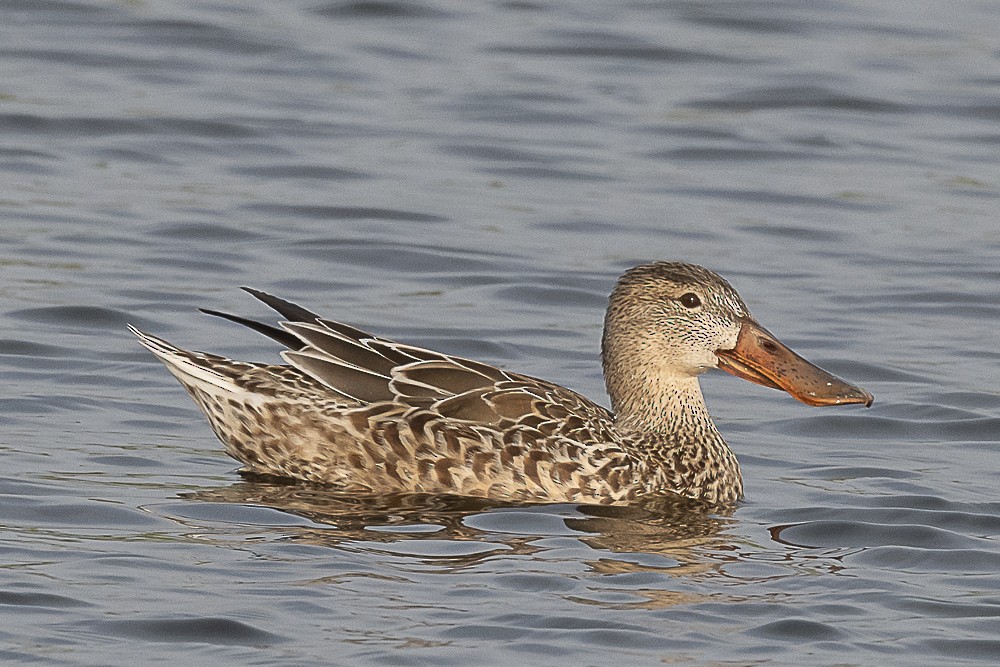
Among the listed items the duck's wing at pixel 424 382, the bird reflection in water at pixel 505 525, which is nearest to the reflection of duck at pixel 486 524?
the bird reflection in water at pixel 505 525

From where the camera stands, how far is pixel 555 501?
9461 millimetres

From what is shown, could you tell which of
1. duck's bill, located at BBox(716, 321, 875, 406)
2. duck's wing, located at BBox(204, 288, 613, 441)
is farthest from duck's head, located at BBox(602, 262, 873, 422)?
duck's wing, located at BBox(204, 288, 613, 441)

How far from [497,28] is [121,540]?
12.0 m

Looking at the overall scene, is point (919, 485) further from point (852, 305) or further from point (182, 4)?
point (182, 4)

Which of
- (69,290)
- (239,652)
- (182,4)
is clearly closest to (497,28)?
(182,4)

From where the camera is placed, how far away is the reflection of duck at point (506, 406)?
9.49 metres

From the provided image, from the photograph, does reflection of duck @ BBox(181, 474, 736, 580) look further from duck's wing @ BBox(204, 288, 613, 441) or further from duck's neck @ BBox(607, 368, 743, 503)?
duck's wing @ BBox(204, 288, 613, 441)

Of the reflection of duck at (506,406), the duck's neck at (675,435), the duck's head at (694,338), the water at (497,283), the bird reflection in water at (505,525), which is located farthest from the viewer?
the duck's head at (694,338)

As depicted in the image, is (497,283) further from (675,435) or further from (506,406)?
(506,406)

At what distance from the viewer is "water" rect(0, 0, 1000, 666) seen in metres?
7.82

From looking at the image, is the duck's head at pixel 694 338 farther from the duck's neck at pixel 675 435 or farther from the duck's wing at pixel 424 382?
the duck's wing at pixel 424 382

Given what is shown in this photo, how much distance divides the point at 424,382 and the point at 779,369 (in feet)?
5.01

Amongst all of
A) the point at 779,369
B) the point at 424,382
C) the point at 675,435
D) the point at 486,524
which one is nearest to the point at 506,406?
the point at 424,382

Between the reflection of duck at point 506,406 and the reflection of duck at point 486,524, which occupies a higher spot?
Result: the reflection of duck at point 506,406
